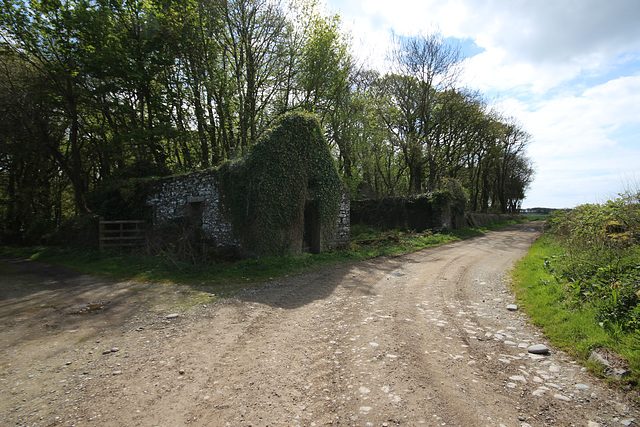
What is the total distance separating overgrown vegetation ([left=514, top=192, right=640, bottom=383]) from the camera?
13.5ft

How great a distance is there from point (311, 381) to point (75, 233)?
19510 millimetres

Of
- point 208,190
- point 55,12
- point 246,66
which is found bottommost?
point 208,190

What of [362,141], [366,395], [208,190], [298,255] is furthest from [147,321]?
[362,141]

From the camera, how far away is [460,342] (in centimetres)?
452

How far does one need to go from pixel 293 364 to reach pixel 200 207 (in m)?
10.7

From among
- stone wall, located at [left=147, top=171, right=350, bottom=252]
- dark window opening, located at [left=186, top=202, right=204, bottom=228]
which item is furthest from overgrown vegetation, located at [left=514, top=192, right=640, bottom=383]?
dark window opening, located at [left=186, top=202, right=204, bottom=228]

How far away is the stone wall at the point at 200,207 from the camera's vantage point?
1230cm

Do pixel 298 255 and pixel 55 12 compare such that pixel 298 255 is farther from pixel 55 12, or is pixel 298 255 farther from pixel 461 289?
pixel 55 12

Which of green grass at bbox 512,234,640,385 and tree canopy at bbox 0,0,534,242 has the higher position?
tree canopy at bbox 0,0,534,242

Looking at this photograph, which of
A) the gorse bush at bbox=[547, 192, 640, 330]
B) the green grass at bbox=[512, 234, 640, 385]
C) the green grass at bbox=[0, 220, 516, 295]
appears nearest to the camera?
the green grass at bbox=[512, 234, 640, 385]

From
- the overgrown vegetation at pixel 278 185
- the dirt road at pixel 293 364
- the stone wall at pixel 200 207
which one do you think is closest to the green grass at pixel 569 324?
the dirt road at pixel 293 364

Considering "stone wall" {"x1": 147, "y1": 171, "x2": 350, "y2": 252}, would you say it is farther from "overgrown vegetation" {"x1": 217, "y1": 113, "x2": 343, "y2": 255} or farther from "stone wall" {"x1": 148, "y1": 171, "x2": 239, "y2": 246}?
"overgrown vegetation" {"x1": 217, "y1": 113, "x2": 343, "y2": 255}

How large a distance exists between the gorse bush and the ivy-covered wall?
7937 millimetres

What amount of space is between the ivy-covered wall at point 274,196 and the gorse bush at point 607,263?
7.94 meters
